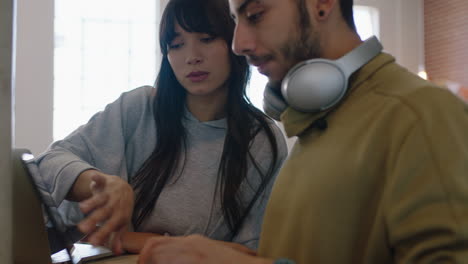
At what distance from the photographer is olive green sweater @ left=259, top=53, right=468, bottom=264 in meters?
0.51

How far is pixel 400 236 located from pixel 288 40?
374 mm

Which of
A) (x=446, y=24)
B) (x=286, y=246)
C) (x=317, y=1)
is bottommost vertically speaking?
(x=286, y=246)

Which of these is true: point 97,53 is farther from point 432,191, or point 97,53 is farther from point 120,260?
point 432,191

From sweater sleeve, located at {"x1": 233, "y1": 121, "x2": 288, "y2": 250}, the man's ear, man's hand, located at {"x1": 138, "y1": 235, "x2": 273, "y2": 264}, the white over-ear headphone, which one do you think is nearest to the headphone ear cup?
the white over-ear headphone

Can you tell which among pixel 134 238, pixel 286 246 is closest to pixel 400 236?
pixel 286 246

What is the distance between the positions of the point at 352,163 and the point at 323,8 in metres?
0.29

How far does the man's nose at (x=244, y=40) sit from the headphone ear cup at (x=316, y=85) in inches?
4.5

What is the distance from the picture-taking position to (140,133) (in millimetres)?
1328

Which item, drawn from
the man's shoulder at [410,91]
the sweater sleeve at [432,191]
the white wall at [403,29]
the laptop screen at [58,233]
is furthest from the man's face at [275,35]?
the white wall at [403,29]

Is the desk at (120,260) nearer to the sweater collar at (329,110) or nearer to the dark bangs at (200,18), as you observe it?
the sweater collar at (329,110)

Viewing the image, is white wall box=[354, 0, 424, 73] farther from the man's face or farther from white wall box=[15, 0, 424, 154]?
the man's face

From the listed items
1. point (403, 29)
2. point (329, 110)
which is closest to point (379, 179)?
point (329, 110)

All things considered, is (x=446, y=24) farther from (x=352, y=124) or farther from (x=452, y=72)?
(x=352, y=124)

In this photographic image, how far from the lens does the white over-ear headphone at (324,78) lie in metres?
0.68
